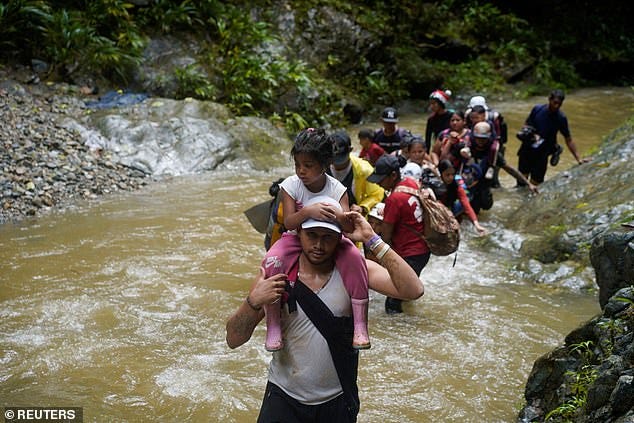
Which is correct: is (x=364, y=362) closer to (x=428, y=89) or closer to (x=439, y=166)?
(x=439, y=166)

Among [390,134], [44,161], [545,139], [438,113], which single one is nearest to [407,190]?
[390,134]

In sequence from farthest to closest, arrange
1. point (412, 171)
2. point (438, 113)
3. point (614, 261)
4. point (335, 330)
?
point (438, 113) < point (412, 171) < point (614, 261) < point (335, 330)

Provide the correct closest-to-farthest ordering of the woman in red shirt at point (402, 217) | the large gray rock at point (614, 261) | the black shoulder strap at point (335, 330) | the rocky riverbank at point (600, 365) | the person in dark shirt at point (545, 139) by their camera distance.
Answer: the black shoulder strap at point (335, 330)
the rocky riverbank at point (600, 365)
the large gray rock at point (614, 261)
the woman in red shirt at point (402, 217)
the person in dark shirt at point (545, 139)

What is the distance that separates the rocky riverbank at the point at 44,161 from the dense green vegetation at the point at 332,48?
1440 mm

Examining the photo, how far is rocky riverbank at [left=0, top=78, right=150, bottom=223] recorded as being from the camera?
373 inches

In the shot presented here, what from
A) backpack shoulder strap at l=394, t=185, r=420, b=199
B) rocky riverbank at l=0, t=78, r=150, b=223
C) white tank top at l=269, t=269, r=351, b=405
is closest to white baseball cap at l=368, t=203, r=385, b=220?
backpack shoulder strap at l=394, t=185, r=420, b=199

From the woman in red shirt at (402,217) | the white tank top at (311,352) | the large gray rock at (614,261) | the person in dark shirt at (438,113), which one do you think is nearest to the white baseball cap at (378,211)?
the woman in red shirt at (402,217)

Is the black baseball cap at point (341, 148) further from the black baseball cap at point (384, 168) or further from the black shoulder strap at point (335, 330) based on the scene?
the black shoulder strap at point (335, 330)

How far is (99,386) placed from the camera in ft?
16.4

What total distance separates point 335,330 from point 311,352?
15 centimetres

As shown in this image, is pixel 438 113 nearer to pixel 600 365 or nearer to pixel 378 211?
pixel 378 211

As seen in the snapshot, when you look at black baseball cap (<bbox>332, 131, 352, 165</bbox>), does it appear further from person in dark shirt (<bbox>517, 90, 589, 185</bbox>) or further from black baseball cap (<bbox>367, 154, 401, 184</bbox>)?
person in dark shirt (<bbox>517, 90, 589, 185</bbox>)

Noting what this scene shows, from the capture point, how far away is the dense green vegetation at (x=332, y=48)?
1384 centimetres

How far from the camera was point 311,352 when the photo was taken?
2.98 meters
